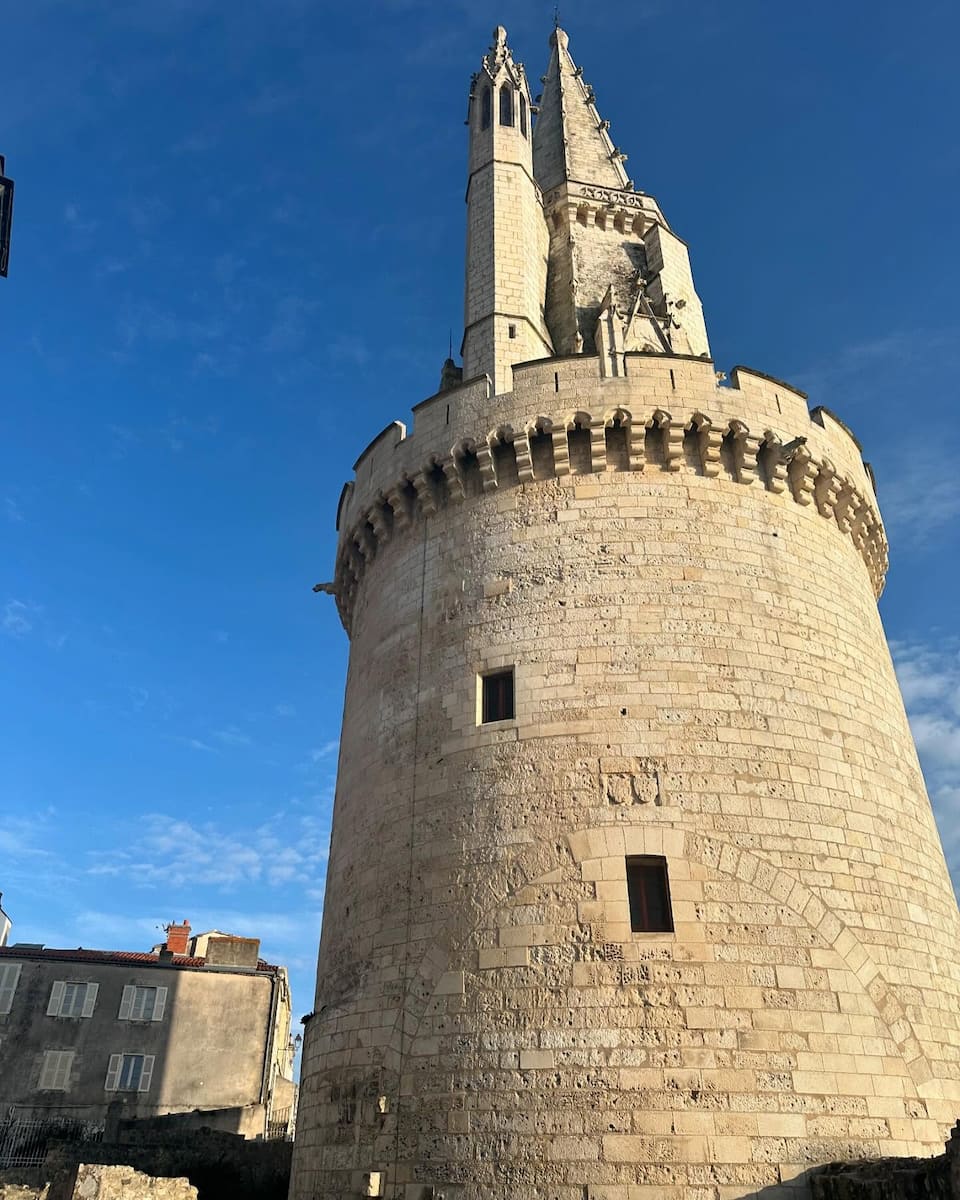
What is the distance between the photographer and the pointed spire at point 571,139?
18.7m

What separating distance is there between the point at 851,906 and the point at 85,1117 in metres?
20.0

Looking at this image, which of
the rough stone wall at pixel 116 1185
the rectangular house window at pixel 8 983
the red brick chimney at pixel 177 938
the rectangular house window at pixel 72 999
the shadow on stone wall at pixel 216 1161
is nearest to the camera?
the rough stone wall at pixel 116 1185

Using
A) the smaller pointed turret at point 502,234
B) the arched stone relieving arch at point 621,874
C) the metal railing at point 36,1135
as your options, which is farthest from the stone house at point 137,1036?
the smaller pointed turret at point 502,234

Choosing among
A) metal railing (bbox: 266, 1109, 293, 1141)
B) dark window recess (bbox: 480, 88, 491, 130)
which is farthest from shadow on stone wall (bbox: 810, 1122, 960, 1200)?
metal railing (bbox: 266, 1109, 293, 1141)

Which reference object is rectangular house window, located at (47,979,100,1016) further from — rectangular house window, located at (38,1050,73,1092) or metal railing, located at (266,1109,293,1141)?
metal railing, located at (266,1109,293,1141)

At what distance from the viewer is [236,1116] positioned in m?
21.3

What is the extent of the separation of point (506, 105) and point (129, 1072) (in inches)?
904

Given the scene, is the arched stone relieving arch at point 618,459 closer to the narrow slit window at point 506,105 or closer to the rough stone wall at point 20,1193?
the narrow slit window at point 506,105

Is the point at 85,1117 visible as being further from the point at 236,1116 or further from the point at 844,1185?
the point at 844,1185

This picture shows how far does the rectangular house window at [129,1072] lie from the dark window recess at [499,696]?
17.6m

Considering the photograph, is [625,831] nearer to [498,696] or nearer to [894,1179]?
[498,696]

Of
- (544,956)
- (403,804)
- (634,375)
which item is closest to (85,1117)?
(403,804)

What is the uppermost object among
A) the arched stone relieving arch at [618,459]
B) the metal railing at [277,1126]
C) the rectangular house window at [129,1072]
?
the arched stone relieving arch at [618,459]

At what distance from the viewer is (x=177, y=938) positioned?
26.5 m
